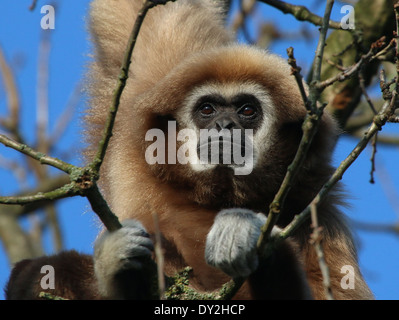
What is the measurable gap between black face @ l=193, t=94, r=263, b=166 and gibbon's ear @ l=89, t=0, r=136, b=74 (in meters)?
2.03

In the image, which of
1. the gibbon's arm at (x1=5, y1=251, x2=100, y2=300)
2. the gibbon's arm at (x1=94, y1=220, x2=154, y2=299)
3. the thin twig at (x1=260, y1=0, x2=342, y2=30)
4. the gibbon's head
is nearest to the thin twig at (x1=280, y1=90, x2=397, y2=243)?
the gibbon's arm at (x1=94, y1=220, x2=154, y2=299)

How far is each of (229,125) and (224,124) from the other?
2.1 inches

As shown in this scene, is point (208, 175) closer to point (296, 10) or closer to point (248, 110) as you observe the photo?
point (248, 110)

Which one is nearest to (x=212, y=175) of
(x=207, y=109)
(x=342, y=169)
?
(x=207, y=109)

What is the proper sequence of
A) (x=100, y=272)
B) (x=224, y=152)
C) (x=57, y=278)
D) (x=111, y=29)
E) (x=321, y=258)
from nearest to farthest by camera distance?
(x=321, y=258)
(x=100, y=272)
(x=57, y=278)
(x=224, y=152)
(x=111, y=29)

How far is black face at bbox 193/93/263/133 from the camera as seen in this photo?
608 cm

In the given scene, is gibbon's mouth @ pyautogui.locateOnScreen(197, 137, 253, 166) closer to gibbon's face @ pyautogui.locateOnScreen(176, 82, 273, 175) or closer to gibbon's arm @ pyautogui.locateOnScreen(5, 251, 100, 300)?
gibbon's face @ pyautogui.locateOnScreen(176, 82, 273, 175)

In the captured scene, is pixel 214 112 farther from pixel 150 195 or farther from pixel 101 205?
pixel 101 205

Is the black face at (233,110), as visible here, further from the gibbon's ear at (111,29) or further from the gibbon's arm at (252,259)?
the gibbon's ear at (111,29)

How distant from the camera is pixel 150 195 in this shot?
608 centimetres

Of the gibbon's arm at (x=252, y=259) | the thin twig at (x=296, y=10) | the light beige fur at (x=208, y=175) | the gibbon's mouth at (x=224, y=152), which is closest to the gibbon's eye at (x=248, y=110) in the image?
the light beige fur at (x=208, y=175)

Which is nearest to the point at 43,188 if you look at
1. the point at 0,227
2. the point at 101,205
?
the point at 0,227

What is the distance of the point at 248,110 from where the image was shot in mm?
6121
